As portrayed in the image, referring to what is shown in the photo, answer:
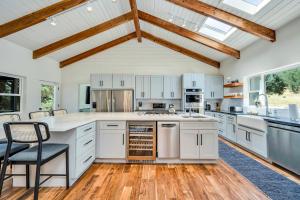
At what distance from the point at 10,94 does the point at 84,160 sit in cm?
296

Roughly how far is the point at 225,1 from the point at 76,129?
353 cm

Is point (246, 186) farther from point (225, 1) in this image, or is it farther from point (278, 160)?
point (225, 1)

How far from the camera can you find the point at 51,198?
2.15 metres

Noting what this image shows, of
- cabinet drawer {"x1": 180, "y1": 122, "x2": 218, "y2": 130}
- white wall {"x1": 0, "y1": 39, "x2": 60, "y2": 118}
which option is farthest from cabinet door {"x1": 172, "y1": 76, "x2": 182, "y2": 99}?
white wall {"x1": 0, "y1": 39, "x2": 60, "y2": 118}

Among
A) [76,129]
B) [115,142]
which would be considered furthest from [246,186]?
[76,129]

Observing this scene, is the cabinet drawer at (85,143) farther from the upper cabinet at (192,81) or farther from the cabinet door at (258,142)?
the upper cabinet at (192,81)

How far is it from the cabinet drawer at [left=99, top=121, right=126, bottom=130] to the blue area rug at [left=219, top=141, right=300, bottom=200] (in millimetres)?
2205

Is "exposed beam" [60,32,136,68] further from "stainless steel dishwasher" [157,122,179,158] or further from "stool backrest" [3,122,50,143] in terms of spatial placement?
"stool backrest" [3,122,50,143]

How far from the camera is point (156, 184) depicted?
2529 mm

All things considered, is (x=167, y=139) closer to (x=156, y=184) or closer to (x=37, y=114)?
(x=156, y=184)

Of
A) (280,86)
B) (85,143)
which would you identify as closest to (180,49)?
(280,86)

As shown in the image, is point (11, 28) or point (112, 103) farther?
point (112, 103)

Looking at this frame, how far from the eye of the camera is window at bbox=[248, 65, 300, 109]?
3580 mm

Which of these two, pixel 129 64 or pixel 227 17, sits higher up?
pixel 227 17
